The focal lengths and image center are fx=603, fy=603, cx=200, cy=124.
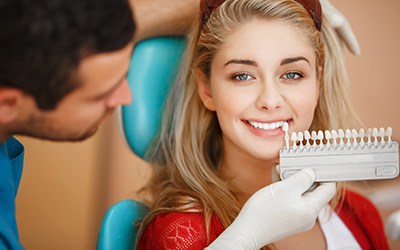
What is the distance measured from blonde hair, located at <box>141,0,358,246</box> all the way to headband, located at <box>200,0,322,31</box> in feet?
0.04

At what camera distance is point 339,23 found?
4.45ft

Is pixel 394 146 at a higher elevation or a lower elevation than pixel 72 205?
higher

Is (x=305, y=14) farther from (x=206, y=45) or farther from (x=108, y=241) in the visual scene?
(x=108, y=241)

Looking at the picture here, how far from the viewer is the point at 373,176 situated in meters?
1.03

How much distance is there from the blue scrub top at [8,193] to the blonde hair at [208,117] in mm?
320

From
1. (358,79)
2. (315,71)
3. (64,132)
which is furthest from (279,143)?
(358,79)

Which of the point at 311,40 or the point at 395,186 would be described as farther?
the point at 395,186

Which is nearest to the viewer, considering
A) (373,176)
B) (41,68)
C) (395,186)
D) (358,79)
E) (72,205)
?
(41,68)

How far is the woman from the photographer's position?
117cm

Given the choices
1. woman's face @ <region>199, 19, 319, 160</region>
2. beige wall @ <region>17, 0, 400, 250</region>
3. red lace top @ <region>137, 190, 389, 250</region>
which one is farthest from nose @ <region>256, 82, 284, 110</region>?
beige wall @ <region>17, 0, 400, 250</region>

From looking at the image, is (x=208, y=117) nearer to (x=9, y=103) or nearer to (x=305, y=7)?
(x=305, y=7)

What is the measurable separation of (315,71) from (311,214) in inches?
13.2

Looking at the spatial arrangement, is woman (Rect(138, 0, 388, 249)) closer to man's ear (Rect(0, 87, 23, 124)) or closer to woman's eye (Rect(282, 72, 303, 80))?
woman's eye (Rect(282, 72, 303, 80))

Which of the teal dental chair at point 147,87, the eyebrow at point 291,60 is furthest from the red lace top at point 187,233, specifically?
the eyebrow at point 291,60
